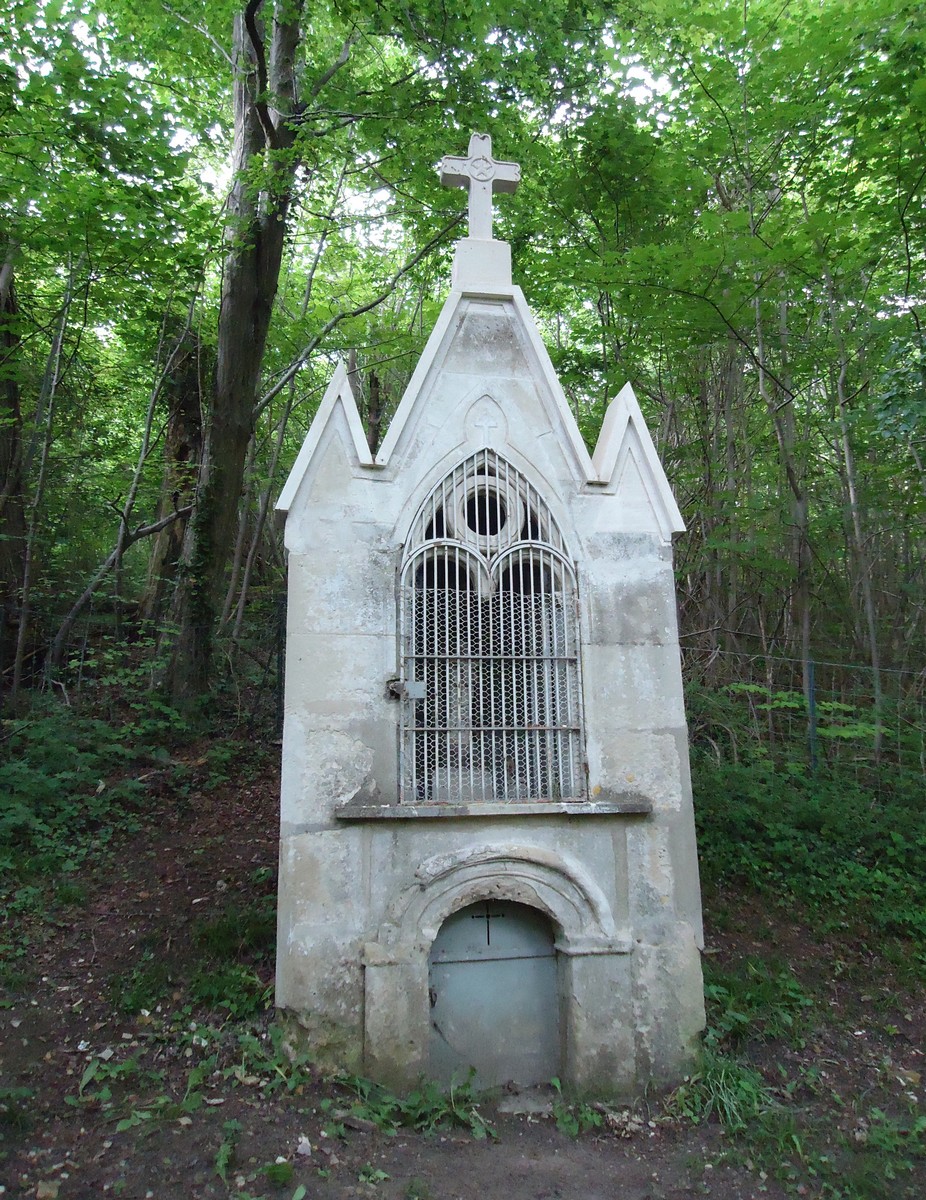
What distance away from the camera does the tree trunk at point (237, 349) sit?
9.09 m

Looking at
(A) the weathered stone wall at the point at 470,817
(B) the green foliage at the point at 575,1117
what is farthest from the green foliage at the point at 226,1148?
(B) the green foliage at the point at 575,1117

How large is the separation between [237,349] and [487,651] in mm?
6186

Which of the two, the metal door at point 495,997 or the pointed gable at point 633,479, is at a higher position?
the pointed gable at point 633,479

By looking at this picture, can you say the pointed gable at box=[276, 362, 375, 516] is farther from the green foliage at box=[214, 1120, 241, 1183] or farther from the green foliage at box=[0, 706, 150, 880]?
the green foliage at box=[0, 706, 150, 880]

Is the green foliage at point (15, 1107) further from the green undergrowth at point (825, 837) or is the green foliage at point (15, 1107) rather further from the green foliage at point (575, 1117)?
the green undergrowth at point (825, 837)

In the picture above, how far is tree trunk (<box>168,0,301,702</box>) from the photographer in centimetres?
909

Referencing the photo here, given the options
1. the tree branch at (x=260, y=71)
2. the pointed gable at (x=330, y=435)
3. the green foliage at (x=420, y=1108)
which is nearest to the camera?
the green foliage at (x=420, y=1108)

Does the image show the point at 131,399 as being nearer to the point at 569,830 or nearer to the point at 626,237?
the point at 626,237

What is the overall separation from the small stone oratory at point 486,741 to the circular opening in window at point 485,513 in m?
0.03

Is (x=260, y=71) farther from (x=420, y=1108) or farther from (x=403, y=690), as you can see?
(x=420, y=1108)

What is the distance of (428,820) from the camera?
15.1 feet

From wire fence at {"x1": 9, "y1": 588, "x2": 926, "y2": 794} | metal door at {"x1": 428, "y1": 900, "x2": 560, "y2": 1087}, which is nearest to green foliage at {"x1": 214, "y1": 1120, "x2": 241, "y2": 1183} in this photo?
metal door at {"x1": 428, "y1": 900, "x2": 560, "y2": 1087}

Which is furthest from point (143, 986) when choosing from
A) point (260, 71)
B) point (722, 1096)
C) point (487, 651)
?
point (260, 71)

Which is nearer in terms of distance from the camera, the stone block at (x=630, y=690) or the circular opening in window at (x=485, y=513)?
the stone block at (x=630, y=690)
